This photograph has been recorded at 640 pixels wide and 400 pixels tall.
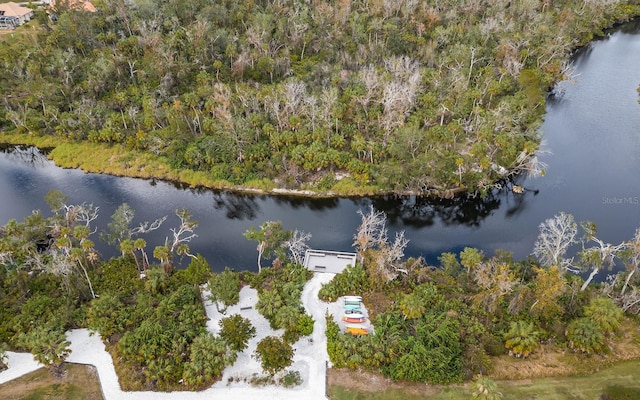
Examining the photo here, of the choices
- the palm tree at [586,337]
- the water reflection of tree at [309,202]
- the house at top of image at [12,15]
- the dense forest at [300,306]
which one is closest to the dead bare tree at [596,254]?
the dense forest at [300,306]

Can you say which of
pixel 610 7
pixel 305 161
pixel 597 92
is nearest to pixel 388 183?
pixel 305 161

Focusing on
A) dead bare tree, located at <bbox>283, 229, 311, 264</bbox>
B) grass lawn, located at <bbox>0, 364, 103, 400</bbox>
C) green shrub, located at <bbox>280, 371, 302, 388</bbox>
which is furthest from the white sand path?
dead bare tree, located at <bbox>283, 229, 311, 264</bbox>

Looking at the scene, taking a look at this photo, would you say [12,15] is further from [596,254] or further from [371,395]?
[596,254]

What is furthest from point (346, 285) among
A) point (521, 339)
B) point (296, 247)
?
point (521, 339)

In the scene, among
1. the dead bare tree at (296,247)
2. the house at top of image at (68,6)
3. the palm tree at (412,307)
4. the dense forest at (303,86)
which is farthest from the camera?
the house at top of image at (68,6)

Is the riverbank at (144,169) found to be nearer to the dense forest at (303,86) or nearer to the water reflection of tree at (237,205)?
the dense forest at (303,86)

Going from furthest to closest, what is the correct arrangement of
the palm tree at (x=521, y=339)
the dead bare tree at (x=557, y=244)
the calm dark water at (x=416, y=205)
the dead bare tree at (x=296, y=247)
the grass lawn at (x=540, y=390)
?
1. the calm dark water at (x=416, y=205)
2. the dead bare tree at (x=296, y=247)
3. the dead bare tree at (x=557, y=244)
4. the palm tree at (x=521, y=339)
5. the grass lawn at (x=540, y=390)
